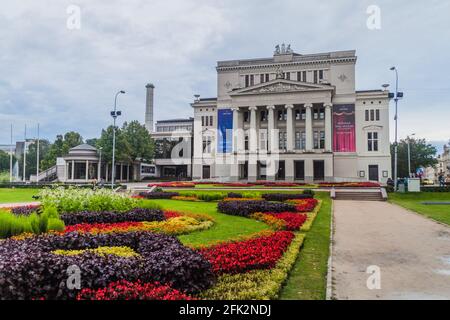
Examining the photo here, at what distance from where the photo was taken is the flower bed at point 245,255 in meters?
6.83

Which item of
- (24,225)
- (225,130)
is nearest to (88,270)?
(24,225)

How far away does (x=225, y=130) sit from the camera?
177ft

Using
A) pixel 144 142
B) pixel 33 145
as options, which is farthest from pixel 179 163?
pixel 33 145

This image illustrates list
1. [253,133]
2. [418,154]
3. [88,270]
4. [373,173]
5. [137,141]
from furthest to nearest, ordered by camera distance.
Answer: [418,154] < [137,141] < [373,173] < [253,133] < [88,270]

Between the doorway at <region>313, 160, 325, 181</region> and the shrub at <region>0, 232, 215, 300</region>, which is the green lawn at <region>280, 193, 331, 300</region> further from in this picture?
the doorway at <region>313, 160, 325, 181</region>

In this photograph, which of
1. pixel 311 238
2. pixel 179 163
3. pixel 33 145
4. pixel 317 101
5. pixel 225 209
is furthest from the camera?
pixel 33 145

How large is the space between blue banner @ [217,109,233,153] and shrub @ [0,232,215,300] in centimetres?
4598

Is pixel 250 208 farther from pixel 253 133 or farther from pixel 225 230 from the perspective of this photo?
pixel 253 133

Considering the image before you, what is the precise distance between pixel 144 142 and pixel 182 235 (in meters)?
49.4

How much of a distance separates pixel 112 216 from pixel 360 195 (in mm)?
21781

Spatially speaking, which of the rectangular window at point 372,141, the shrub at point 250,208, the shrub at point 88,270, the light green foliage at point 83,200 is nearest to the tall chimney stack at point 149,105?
the rectangular window at point 372,141

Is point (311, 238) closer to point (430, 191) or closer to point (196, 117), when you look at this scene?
point (430, 191)

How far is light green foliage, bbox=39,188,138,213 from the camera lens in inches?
541

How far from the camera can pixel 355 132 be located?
51.1m
